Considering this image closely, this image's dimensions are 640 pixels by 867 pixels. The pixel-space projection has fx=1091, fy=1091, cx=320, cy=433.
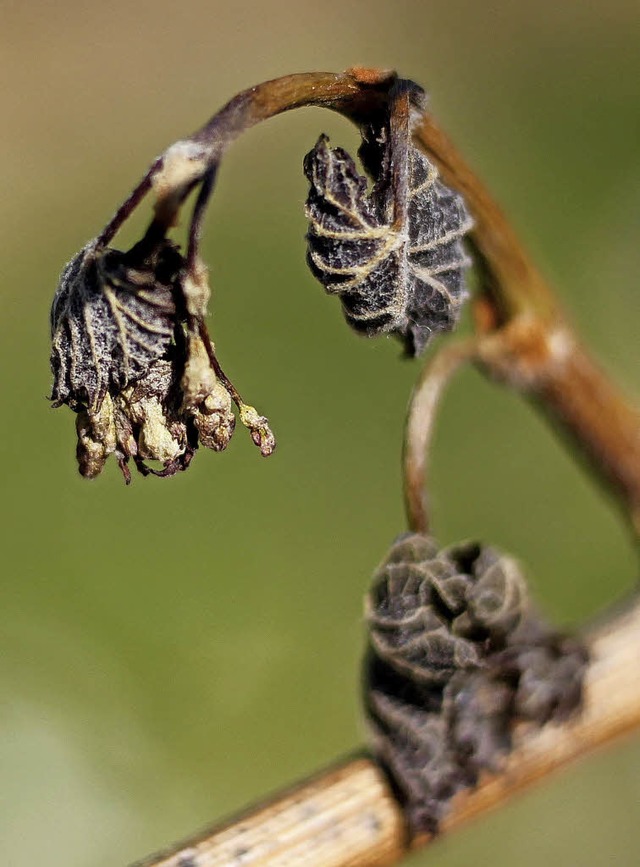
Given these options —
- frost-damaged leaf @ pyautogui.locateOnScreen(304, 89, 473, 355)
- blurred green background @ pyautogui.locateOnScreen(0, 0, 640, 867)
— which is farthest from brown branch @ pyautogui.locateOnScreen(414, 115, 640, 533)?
blurred green background @ pyautogui.locateOnScreen(0, 0, 640, 867)

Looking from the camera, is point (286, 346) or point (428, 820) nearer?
point (428, 820)

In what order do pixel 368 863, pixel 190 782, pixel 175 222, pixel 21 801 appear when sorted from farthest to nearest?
pixel 21 801 → pixel 190 782 → pixel 368 863 → pixel 175 222

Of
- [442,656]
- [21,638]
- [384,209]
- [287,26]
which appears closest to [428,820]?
[442,656]

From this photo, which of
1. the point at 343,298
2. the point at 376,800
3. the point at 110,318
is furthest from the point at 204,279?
the point at 376,800

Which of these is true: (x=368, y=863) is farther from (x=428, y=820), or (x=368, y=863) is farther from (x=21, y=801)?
(x=21, y=801)

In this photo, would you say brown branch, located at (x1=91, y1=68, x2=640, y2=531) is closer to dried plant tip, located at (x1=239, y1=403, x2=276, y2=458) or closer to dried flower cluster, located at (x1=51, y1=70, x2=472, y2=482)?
dried flower cluster, located at (x1=51, y1=70, x2=472, y2=482)

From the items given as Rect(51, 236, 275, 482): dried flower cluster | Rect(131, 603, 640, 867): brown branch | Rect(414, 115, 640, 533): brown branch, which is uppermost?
Rect(51, 236, 275, 482): dried flower cluster

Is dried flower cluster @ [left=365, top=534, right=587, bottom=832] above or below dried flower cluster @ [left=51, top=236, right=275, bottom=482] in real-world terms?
below

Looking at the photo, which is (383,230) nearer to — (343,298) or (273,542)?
(343,298)
